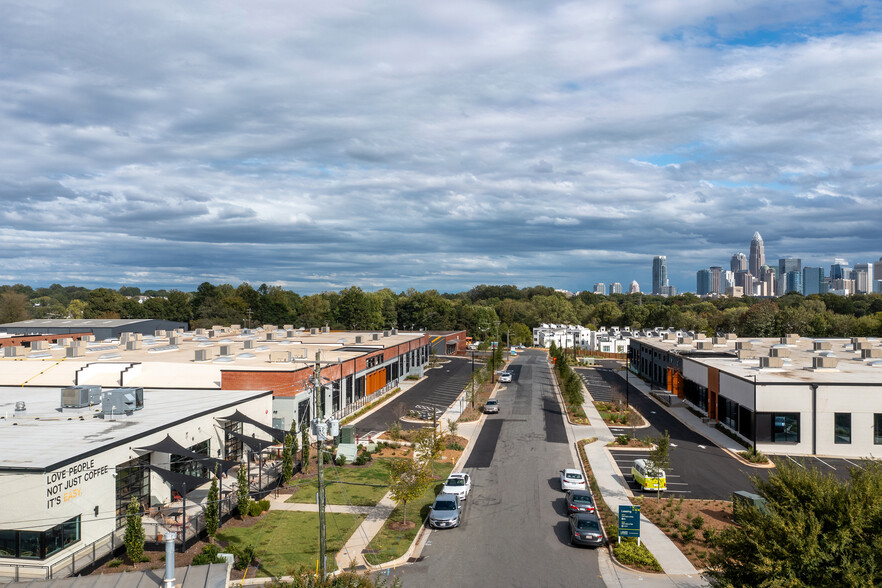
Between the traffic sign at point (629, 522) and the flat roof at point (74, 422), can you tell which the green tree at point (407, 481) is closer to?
the traffic sign at point (629, 522)

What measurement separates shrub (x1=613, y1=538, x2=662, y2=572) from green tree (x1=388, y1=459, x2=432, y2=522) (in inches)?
365

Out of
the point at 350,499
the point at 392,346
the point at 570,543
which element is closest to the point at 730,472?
the point at 570,543

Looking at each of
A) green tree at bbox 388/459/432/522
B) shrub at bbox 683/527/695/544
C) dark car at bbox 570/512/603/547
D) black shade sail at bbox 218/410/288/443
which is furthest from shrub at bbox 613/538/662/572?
black shade sail at bbox 218/410/288/443

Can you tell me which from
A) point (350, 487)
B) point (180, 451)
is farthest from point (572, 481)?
point (180, 451)

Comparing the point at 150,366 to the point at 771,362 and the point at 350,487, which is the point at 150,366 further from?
the point at 771,362

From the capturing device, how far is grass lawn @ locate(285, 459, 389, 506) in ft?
105

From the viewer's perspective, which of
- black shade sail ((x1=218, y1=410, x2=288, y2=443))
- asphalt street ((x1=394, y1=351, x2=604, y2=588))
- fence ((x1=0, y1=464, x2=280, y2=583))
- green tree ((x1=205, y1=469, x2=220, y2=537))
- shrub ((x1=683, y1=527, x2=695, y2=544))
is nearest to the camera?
fence ((x1=0, y1=464, x2=280, y2=583))

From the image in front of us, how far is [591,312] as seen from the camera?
18812 centimetres

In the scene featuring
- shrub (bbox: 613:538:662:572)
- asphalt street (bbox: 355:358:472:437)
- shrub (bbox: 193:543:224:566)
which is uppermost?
shrub (bbox: 193:543:224:566)

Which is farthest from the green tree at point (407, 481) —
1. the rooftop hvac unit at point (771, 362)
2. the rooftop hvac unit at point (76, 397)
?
the rooftop hvac unit at point (771, 362)

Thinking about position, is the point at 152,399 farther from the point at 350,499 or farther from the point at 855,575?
the point at 855,575

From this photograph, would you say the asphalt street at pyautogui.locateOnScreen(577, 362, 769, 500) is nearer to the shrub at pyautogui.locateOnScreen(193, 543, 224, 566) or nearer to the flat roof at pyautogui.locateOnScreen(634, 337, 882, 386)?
the flat roof at pyautogui.locateOnScreen(634, 337, 882, 386)

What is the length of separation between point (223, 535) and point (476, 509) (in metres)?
12.3

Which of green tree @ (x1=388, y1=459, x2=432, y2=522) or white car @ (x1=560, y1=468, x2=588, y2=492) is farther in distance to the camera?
white car @ (x1=560, y1=468, x2=588, y2=492)
